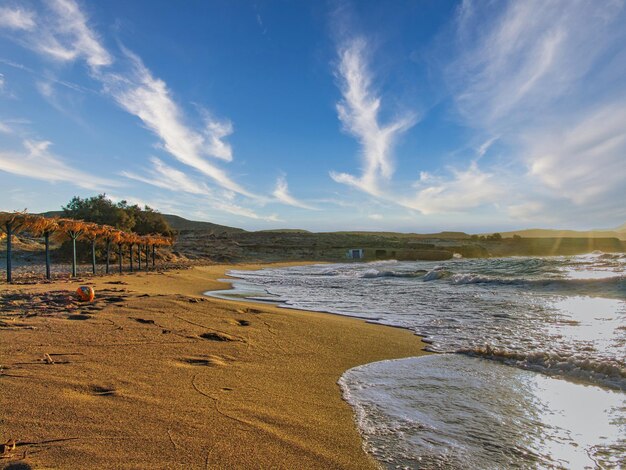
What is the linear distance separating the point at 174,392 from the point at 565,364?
487 cm

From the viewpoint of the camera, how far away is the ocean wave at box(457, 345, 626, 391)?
4477mm

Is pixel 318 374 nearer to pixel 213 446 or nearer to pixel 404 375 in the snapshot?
pixel 404 375

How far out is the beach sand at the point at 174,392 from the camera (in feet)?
7.82

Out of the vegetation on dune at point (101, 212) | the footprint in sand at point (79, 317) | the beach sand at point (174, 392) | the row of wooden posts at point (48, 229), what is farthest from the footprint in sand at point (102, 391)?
the vegetation on dune at point (101, 212)

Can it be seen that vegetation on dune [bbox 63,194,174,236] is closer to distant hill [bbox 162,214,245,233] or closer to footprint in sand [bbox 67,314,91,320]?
footprint in sand [bbox 67,314,91,320]

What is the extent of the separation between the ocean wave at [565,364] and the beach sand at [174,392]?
1.13 metres

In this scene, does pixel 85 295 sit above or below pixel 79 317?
above

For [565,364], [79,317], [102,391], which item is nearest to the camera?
[102,391]

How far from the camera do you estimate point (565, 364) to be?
4.85m

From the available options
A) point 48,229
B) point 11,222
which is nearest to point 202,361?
point 11,222

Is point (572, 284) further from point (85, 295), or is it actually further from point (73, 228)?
point (73, 228)

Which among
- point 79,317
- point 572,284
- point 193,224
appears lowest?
point 572,284

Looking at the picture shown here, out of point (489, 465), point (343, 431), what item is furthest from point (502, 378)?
point (343, 431)

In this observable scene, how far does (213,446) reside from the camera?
247cm
